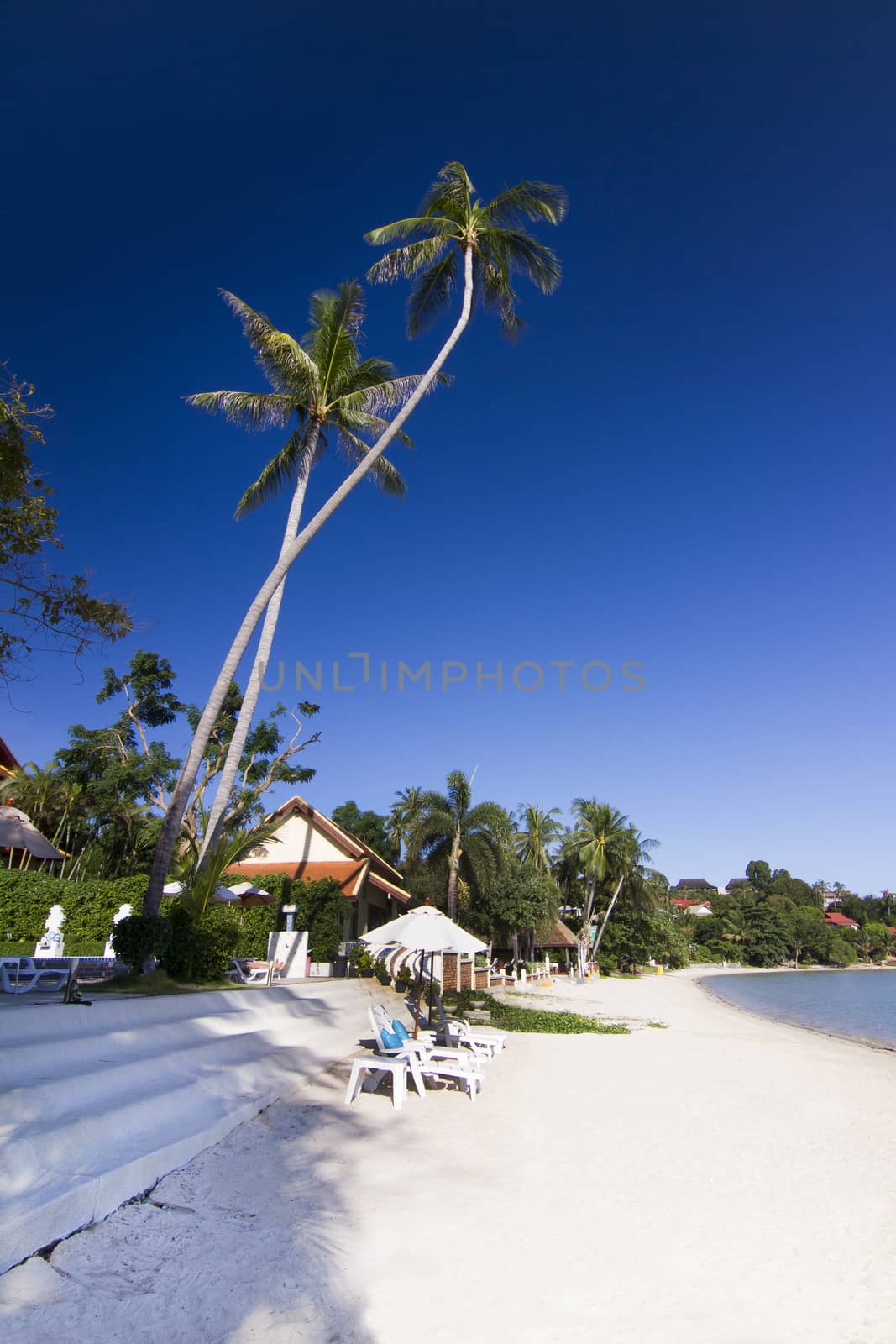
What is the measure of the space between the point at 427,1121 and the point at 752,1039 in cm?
1554

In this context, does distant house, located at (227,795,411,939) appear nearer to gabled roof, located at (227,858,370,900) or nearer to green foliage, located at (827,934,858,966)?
gabled roof, located at (227,858,370,900)

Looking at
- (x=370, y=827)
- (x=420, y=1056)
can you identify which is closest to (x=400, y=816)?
(x=370, y=827)

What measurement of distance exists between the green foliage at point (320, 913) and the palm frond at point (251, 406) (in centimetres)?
1175

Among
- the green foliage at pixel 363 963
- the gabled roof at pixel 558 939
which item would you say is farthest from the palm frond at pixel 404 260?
the gabled roof at pixel 558 939

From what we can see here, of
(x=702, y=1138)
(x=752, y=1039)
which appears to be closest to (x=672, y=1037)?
(x=752, y=1039)

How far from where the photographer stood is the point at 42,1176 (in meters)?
4.26

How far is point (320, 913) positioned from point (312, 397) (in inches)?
512

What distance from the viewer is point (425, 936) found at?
35.5ft

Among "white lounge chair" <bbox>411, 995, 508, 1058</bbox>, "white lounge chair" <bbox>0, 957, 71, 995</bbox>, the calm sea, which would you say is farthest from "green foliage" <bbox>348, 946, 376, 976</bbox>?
the calm sea

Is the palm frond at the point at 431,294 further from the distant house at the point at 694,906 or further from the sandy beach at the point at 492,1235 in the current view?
the distant house at the point at 694,906

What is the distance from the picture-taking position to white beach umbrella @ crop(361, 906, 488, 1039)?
10.7 meters

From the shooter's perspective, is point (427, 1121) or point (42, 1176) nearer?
point (42, 1176)

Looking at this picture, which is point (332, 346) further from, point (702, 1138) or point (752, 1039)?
point (752, 1039)

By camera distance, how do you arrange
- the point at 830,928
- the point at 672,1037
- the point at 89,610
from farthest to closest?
the point at 830,928, the point at 672,1037, the point at 89,610
